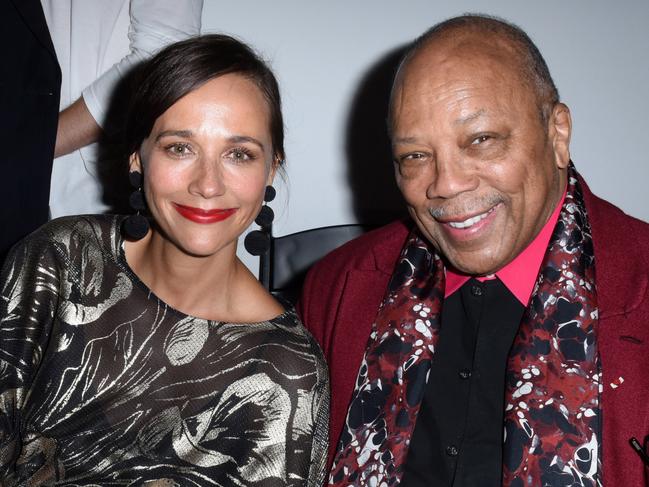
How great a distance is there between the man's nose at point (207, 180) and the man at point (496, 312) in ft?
1.26

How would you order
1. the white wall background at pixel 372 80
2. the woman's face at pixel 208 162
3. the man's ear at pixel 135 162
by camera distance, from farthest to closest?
the white wall background at pixel 372 80 → the man's ear at pixel 135 162 → the woman's face at pixel 208 162

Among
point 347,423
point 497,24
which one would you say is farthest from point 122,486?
point 497,24

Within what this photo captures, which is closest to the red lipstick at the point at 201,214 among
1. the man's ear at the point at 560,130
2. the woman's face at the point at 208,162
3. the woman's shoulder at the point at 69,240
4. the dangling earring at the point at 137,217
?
the woman's face at the point at 208,162

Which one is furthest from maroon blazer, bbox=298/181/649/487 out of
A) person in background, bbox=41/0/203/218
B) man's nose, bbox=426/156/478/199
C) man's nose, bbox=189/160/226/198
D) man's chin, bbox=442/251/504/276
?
person in background, bbox=41/0/203/218

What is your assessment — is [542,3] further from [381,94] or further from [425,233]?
[425,233]

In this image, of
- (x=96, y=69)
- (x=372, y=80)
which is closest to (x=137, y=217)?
(x=96, y=69)

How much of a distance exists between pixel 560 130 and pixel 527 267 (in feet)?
1.00

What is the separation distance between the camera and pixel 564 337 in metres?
1.70

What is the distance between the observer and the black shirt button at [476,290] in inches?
74.1

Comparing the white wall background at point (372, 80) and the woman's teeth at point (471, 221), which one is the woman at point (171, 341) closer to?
the woman's teeth at point (471, 221)

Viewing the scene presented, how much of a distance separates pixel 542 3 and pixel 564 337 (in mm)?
1687

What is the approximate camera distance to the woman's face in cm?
170

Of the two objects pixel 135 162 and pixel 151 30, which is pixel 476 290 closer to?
pixel 135 162

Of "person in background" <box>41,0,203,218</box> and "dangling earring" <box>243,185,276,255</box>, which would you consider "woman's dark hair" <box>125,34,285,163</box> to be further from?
"person in background" <box>41,0,203,218</box>
